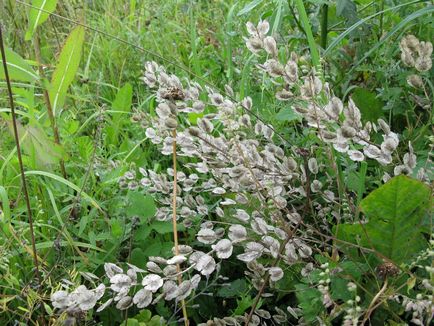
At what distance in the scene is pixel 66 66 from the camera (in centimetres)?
210

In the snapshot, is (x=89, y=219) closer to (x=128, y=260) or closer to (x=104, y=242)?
(x=104, y=242)

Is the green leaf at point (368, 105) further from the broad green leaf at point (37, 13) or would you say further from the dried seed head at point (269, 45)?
the broad green leaf at point (37, 13)

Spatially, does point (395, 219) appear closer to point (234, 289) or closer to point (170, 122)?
point (234, 289)

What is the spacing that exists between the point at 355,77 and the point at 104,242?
3.73ft

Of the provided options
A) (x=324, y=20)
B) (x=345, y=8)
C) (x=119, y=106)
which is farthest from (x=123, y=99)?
(x=345, y=8)

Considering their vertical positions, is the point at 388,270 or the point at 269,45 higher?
the point at 269,45

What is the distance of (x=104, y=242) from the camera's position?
75.2 inches

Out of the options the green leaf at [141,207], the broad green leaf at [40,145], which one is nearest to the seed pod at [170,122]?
the green leaf at [141,207]

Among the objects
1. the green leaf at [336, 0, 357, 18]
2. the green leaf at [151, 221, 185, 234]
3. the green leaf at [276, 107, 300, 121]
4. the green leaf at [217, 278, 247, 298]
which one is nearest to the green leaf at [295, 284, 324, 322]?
the green leaf at [217, 278, 247, 298]

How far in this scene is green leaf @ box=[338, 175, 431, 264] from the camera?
1.47m

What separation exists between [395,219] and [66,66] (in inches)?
44.6

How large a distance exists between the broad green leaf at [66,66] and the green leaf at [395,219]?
1.01m

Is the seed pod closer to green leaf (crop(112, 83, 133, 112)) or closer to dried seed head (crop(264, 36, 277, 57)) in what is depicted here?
dried seed head (crop(264, 36, 277, 57))

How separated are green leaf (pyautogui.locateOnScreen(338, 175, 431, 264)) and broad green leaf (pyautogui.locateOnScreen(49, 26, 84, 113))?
3.31 ft
